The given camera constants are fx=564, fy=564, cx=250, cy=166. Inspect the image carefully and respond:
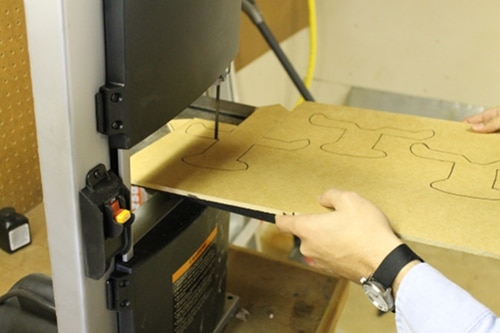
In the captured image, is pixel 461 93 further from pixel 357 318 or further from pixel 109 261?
pixel 109 261

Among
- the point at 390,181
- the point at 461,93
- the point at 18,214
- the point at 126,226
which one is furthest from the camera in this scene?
the point at 461,93

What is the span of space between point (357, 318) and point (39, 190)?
4.02 ft

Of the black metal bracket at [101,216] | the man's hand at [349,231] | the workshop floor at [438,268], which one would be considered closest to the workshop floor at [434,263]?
the workshop floor at [438,268]

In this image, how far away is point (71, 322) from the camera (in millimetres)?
638

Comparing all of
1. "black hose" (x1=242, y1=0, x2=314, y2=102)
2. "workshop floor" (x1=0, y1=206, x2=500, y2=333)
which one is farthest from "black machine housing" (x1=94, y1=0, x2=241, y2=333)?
"black hose" (x1=242, y1=0, x2=314, y2=102)

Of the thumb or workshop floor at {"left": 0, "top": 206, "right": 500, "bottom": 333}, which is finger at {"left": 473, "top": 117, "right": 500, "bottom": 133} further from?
workshop floor at {"left": 0, "top": 206, "right": 500, "bottom": 333}

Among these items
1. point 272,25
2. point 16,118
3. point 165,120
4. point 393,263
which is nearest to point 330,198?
point 393,263

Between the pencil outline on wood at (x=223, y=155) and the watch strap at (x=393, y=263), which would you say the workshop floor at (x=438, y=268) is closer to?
the pencil outline on wood at (x=223, y=155)

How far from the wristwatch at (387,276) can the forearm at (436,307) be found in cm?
1

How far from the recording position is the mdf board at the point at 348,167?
27.2 inches

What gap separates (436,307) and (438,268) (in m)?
1.59

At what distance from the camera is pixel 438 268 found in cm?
212

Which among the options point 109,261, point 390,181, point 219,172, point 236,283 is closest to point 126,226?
point 109,261

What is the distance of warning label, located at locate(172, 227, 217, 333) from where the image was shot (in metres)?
0.79
